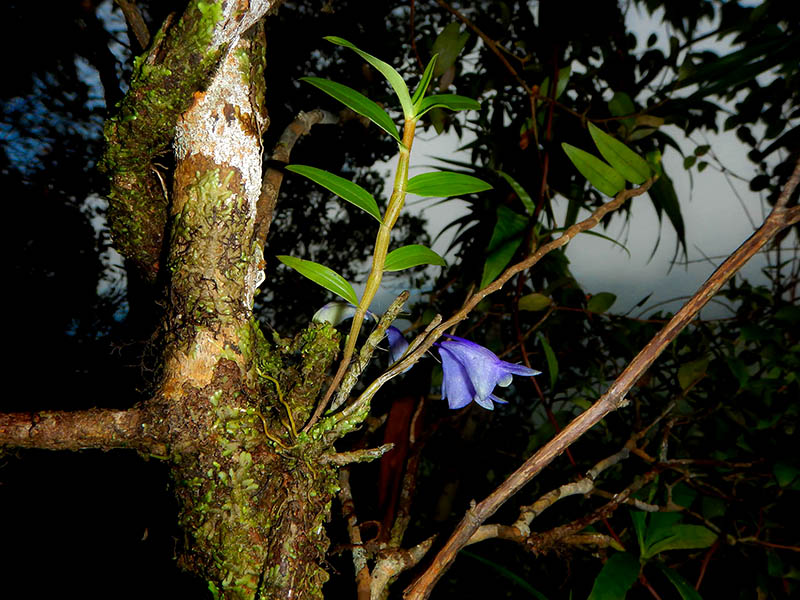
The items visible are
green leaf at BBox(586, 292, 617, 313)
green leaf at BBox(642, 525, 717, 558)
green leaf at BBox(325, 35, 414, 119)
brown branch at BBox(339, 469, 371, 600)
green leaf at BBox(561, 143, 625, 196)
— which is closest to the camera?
green leaf at BBox(325, 35, 414, 119)

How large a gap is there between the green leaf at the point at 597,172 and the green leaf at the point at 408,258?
256mm

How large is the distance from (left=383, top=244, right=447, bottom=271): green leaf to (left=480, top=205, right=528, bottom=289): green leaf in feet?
1.11

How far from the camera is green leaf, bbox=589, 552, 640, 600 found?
1.87ft

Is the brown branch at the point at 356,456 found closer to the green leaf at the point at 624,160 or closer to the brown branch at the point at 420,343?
the brown branch at the point at 420,343

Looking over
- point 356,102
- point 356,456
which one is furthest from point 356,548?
point 356,102

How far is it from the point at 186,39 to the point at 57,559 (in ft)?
2.23

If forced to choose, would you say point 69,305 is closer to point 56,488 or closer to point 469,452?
point 56,488

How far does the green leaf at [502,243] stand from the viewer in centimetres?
67

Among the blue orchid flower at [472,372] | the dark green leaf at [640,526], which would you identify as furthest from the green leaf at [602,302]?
the blue orchid flower at [472,372]

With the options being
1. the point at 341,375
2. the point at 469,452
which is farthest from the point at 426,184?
the point at 469,452

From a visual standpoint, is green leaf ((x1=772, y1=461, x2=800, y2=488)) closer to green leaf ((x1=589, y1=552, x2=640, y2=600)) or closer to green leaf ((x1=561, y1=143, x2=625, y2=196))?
green leaf ((x1=589, y1=552, x2=640, y2=600))

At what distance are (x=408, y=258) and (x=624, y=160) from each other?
329mm

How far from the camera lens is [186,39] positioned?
0.28 meters

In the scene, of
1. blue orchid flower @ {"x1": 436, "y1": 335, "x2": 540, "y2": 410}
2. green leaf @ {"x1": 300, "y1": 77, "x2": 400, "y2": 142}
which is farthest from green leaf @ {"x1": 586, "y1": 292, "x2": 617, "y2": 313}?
green leaf @ {"x1": 300, "y1": 77, "x2": 400, "y2": 142}
